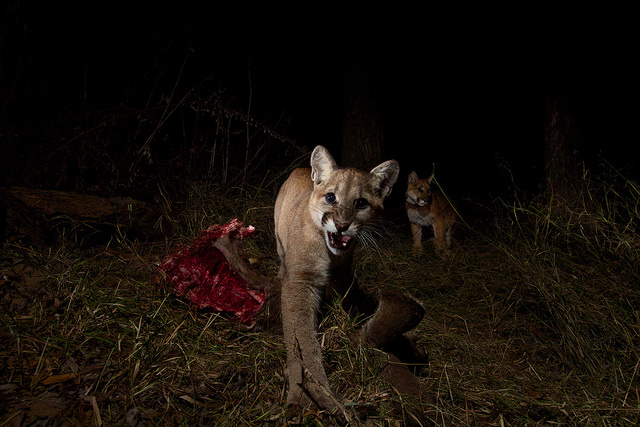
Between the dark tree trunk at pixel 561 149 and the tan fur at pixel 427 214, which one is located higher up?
the dark tree trunk at pixel 561 149

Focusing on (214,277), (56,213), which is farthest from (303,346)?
(56,213)

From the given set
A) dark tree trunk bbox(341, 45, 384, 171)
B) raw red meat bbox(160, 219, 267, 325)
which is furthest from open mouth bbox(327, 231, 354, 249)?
dark tree trunk bbox(341, 45, 384, 171)

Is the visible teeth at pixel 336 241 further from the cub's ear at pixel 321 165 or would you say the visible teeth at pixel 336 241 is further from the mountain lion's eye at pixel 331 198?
the cub's ear at pixel 321 165

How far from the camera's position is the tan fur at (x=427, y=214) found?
6277mm

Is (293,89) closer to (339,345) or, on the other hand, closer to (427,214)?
(427,214)

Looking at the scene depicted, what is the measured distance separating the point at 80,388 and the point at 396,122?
7.53m

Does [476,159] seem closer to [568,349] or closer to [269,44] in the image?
[269,44]

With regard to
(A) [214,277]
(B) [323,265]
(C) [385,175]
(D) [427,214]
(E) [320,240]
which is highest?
(C) [385,175]

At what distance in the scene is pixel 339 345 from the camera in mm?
3066

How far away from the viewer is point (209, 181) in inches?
223

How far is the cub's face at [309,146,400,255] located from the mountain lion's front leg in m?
0.40

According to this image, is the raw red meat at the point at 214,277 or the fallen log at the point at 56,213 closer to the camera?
the raw red meat at the point at 214,277

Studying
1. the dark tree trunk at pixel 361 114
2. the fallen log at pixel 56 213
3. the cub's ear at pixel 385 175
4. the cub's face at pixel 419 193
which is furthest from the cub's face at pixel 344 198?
the cub's face at pixel 419 193

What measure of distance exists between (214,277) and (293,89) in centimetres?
523
